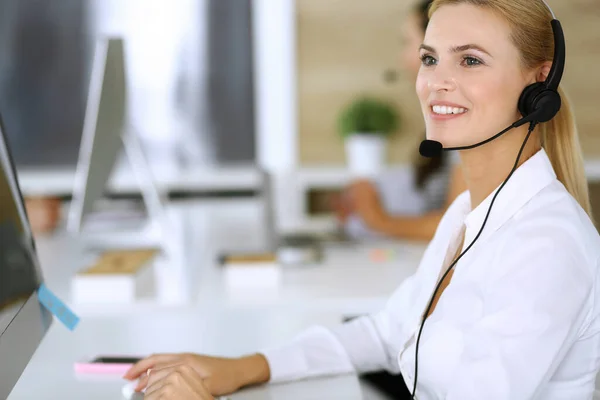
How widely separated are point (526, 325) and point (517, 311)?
0.07 ft

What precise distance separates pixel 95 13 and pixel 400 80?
1.71 meters

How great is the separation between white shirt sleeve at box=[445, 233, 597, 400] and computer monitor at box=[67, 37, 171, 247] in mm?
1100

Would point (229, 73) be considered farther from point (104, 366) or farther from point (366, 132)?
point (104, 366)

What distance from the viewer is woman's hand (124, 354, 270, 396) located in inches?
44.8

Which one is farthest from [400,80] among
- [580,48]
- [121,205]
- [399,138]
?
[121,205]

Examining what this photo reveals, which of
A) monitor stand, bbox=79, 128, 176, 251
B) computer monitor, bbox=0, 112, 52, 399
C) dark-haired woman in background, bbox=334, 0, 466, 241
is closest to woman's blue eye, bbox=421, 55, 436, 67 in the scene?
computer monitor, bbox=0, 112, 52, 399

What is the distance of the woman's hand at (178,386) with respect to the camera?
1020mm

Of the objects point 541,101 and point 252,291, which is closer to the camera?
point 541,101

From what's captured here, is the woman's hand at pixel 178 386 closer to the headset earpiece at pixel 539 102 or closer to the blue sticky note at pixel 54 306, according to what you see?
the blue sticky note at pixel 54 306

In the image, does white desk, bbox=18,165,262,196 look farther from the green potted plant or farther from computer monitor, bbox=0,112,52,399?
computer monitor, bbox=0,112,52,399

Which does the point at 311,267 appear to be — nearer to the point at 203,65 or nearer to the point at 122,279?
the point at 122,279

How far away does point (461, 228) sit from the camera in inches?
48.6

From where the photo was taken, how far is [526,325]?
94 cm

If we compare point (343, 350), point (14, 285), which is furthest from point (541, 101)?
point (14, 285)
